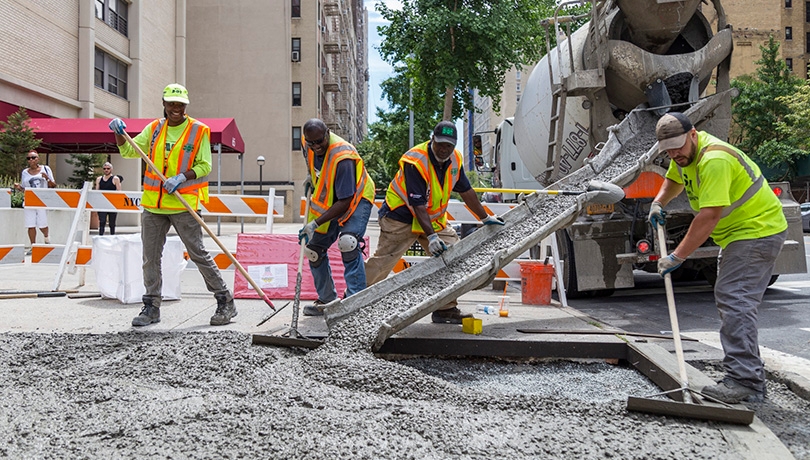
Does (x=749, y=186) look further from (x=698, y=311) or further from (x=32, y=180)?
(x=32, y=180)

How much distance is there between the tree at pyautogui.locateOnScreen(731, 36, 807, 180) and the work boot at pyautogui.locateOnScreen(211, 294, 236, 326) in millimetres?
33026

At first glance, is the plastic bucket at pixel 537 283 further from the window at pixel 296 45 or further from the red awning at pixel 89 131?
the window at pixel 296 45

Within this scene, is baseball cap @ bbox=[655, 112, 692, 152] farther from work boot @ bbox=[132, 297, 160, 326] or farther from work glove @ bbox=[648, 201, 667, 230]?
work boot @ bbox=[132, 297, 160, 326]

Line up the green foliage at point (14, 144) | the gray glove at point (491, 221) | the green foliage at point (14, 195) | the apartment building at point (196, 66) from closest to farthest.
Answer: the gray glove at point (491, 221), the green foliage at point (14, 195), the green foliage at point (14, 144), the apartment building at point (196, 66)

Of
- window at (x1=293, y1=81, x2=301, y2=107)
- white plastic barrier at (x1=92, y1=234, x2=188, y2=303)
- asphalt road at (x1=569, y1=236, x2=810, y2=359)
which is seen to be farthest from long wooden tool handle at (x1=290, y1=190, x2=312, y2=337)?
window at (x1=293, y1=81, x2=301, y2=107)

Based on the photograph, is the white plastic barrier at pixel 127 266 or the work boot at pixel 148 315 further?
the white plastic barrier at pixel 127 266

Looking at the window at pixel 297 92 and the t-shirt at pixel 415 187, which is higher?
the window at pixel 297 92

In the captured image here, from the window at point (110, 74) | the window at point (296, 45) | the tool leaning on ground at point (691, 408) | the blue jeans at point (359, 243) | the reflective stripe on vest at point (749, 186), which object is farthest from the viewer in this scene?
the window at point (296, 45)

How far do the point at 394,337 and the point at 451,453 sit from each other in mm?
1725

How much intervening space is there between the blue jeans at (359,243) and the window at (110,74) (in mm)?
19328

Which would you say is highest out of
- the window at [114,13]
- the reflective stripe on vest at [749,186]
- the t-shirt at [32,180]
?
the window at [114,13]

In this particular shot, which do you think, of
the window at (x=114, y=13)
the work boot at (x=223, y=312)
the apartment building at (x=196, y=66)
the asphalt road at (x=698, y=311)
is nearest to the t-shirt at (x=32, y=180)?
the apartment building at (x=196, y=66)

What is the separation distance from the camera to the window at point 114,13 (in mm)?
21516

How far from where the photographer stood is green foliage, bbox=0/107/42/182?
1491 centimetres
